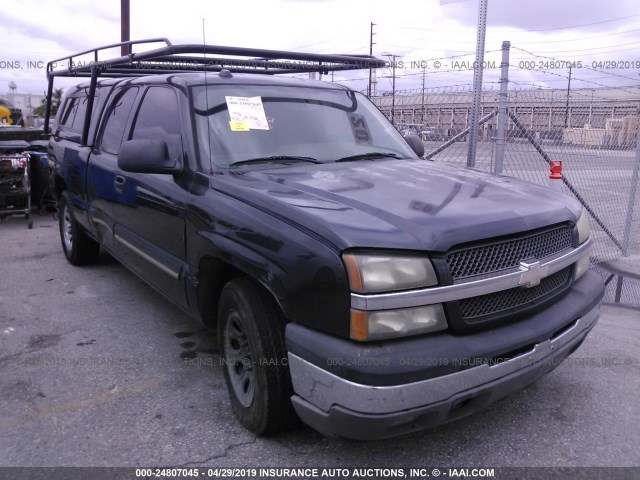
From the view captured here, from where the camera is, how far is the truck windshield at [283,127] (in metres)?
3.44

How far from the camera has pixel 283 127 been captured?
145 inches

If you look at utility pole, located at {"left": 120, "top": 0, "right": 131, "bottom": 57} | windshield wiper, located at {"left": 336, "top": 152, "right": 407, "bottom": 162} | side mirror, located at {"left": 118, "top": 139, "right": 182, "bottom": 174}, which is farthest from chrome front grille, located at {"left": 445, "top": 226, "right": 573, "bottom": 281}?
utility pole, located at {"left": 120, "top": 0, "right": 131, "bottom": 57}

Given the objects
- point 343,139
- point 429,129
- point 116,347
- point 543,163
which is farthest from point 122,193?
point 543,163

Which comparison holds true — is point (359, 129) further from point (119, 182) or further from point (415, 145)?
point (119, 182)

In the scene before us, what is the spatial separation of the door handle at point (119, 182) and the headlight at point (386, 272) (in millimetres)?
2619

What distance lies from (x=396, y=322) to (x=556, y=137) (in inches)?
222

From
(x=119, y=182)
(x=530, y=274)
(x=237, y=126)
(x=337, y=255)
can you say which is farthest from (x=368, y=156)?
(x=119, y=182)

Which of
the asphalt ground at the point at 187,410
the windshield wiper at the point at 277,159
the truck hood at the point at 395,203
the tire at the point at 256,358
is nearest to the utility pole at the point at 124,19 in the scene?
the asphalt ground at the point at 187,410

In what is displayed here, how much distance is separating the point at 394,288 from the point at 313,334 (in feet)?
1.31

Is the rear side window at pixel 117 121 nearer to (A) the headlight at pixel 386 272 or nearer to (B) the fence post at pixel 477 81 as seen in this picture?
(A) the headlight at pixel 386 272

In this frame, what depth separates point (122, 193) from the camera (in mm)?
4285

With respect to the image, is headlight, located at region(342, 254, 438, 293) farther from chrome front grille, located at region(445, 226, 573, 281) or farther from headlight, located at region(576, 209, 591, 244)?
headlight, located at region(576, 209, 591, 244)

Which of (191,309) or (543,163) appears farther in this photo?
(543,163)

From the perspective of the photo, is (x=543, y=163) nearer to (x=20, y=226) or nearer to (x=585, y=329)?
(x=585, y=329)
